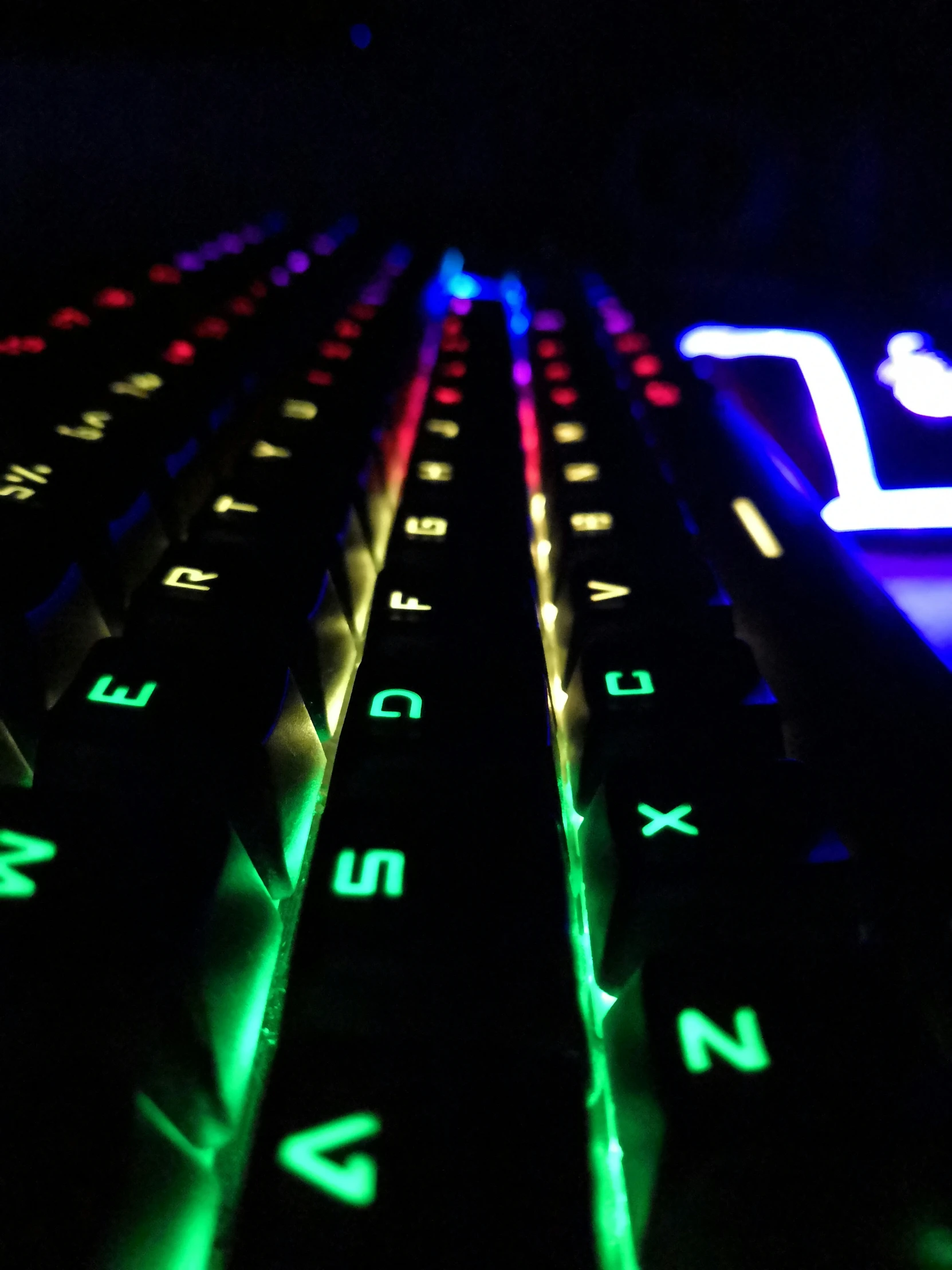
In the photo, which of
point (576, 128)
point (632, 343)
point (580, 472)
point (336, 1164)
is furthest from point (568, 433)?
point (576, 128)

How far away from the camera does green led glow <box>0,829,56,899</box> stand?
0.94 feet

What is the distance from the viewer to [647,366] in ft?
2.74

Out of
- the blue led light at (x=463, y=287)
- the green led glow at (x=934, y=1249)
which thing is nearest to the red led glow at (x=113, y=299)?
the blue led light at (x=463, y=287)

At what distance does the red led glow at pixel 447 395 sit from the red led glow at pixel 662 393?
7.0 inches

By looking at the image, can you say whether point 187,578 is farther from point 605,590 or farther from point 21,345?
point 21,345

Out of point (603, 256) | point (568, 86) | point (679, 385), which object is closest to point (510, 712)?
point (679, 385)

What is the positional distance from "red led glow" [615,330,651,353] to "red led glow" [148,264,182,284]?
17.3 inches

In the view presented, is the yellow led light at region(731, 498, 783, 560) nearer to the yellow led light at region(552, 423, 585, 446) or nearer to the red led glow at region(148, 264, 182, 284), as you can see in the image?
the yellow led light at region(552, 423, 585, 446)

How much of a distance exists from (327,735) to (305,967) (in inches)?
6.4

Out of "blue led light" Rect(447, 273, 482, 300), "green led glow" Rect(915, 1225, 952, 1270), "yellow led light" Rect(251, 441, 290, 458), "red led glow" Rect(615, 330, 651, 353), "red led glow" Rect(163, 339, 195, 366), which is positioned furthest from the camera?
"blue led light" Rect(447, 273, 482, 300)

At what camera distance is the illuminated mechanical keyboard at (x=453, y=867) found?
0.25 meters

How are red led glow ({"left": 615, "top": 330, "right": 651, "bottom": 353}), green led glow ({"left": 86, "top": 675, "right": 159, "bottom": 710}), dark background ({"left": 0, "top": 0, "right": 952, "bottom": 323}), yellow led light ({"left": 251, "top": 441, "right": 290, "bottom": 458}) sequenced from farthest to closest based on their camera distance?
dark background ({"left": 0, "top": 0, "right": 952, "bottom": 323})
red led glow ({"left": 615, "top": 330, "right": 651, "bottom": 353})
yellow led light ({"left": 251, "top": 441, "right": 290, "bottom": 458})
green led glow ({"left": 86, "top": 675, "right": 159, "bottom": 710})

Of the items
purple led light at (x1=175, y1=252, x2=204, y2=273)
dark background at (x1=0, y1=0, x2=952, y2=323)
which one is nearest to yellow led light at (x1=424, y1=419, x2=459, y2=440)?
purple led light at (x1=175, y1=252, x2=204, y2=273)

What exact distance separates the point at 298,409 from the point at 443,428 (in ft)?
0.36
